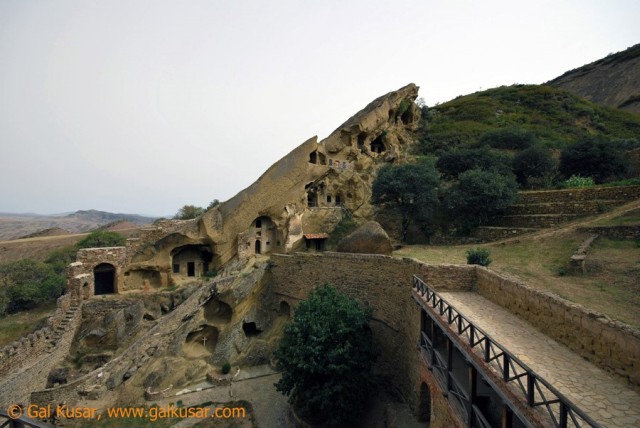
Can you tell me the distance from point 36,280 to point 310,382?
25.0m

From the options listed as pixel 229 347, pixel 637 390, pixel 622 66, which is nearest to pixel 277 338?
pixel 229 347

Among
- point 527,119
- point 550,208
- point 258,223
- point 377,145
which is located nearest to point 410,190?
point 550,208

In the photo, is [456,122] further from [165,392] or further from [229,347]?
[165,392]

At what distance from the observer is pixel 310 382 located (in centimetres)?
1270

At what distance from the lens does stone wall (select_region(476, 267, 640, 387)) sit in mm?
5703

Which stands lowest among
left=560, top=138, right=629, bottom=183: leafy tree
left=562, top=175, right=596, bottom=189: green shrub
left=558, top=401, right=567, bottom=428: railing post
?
left=558, top=401, right=567, bottom=428: railing post

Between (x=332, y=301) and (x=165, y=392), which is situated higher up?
(x=332, y=301)

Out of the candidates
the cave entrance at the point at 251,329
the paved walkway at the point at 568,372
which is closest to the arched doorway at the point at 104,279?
the cave entrance at the point at 251,329

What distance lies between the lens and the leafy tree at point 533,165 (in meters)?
24.1

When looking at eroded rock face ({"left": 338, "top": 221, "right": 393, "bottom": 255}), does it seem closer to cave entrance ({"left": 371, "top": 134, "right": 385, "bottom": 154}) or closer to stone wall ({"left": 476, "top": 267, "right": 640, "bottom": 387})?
stone wall ({"left": 476, "top": 267, "right": 640, "bottom": 387})

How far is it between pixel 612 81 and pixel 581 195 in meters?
53.3

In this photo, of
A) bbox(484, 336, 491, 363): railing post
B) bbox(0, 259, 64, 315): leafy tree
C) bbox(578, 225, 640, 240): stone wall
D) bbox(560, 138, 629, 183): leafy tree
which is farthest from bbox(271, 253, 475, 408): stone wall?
bbox(560, 138, 629, 183): leafy tree

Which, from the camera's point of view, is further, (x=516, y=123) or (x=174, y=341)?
(x=516, y=123)

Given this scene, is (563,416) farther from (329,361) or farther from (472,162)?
(472,162)
